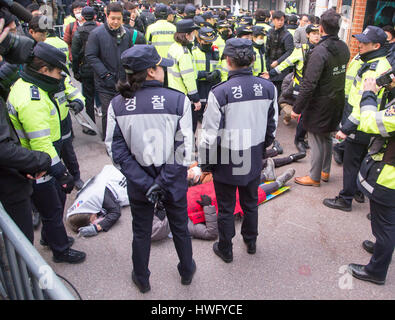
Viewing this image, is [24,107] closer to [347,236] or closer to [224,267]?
[224,267]

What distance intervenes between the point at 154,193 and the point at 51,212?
1.19m

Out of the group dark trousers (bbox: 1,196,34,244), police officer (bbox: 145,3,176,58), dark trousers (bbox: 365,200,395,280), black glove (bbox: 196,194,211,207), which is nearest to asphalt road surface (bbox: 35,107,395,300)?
dark trousers (bbox: 365,200,395,280)

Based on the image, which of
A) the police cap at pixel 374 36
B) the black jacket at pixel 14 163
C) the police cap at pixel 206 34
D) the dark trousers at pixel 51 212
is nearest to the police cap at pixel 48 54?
the black jacket at pixel 14 163

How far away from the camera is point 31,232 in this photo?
2.85 m

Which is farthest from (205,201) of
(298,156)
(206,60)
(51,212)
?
(206,60)

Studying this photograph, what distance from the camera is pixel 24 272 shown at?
2.00m

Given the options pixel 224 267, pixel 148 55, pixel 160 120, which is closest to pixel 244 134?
pixel 160 120

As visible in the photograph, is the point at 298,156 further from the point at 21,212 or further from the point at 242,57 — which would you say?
the point at 21,212

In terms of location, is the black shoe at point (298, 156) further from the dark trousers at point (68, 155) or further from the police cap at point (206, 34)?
the dark trousers at point (68, 155)

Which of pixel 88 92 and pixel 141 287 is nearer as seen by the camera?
pixel 141 287

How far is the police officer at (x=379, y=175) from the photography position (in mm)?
2676

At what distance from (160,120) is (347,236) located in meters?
2.52

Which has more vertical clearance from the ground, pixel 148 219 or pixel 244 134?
pixel 244 134

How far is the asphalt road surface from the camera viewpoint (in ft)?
9.95
